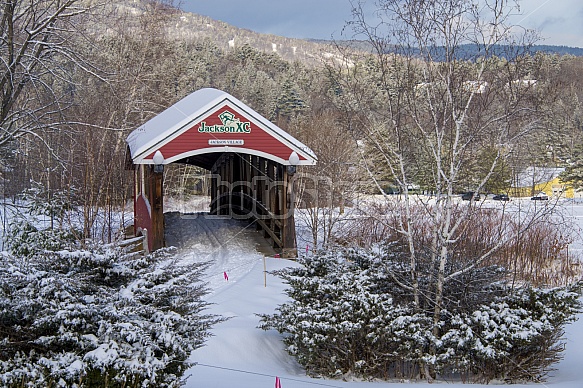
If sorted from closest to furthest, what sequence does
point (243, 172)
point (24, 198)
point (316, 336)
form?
point (316, 336)
point (24, 198)
point (243, 172)

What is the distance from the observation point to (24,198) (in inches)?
595

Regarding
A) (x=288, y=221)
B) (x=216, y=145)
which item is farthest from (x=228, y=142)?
(x=288, y=221)

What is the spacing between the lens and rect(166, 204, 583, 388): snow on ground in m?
6.43

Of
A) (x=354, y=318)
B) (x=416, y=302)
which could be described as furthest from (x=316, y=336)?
(x=416, y=302)

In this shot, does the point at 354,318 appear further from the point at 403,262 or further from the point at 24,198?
the point at 24,198

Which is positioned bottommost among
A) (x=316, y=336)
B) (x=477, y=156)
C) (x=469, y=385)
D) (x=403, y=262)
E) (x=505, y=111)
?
(x=469, y=385)

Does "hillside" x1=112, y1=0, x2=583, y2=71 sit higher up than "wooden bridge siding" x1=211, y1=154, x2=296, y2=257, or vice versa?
"hillside" x1=112, y1=0, x2=583, y2=71

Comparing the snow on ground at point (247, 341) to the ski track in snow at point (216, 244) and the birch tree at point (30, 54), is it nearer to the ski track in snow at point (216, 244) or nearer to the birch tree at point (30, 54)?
the ski track in snow at point (216, 244)

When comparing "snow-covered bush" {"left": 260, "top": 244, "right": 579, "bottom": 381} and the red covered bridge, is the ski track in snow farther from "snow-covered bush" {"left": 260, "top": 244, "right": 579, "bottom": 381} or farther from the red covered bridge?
"snow-covered bush" {"left": 260, "top": 244, "right": 579, "bottom": 381}

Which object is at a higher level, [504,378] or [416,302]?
[416,302]

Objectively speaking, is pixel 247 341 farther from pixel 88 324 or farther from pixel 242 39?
pixel 242 39

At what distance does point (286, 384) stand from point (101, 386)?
2282mm

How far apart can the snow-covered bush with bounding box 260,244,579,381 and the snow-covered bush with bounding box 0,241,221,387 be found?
6.98 feet

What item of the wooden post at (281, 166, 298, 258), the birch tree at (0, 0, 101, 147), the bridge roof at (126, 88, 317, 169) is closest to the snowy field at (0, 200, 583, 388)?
the wooden post at (281, 166, 298, 258)
